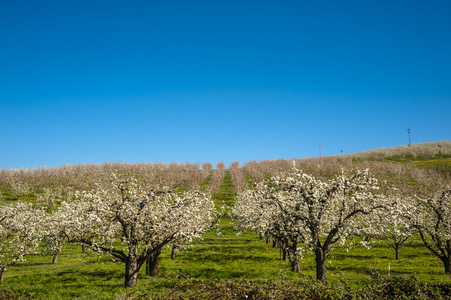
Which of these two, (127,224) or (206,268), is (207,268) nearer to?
(206,268)

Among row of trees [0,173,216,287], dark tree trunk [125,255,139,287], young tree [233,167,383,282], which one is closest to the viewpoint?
young tree [233,167,383,282]

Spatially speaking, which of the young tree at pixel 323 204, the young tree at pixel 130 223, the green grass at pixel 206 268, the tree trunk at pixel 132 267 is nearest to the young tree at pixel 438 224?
the green grass at pixel 206 268

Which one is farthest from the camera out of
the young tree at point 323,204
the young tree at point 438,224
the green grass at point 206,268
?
the young tree at point 438,224

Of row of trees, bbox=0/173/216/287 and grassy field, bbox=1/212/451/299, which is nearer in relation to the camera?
row of trees, bbox=0/173/216/287

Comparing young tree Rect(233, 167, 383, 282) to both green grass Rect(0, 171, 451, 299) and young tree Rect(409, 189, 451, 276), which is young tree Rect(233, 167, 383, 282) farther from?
young tree Rect(409, 189, 451, 276)

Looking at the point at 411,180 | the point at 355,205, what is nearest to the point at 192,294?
the point at 355,205

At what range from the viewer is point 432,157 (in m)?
148

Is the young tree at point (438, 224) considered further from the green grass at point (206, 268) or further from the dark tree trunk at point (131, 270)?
the dark tree trunk at point (131, 270)

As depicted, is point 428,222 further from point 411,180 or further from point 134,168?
point 134,168

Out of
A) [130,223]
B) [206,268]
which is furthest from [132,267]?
[206,268]

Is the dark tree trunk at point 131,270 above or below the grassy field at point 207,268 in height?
above

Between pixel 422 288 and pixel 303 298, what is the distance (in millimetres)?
6313

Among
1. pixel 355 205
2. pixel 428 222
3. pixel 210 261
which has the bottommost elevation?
pixel 210 261

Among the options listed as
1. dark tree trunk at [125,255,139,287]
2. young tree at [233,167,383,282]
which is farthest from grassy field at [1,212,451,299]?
young tree at [233,167,383,282]
